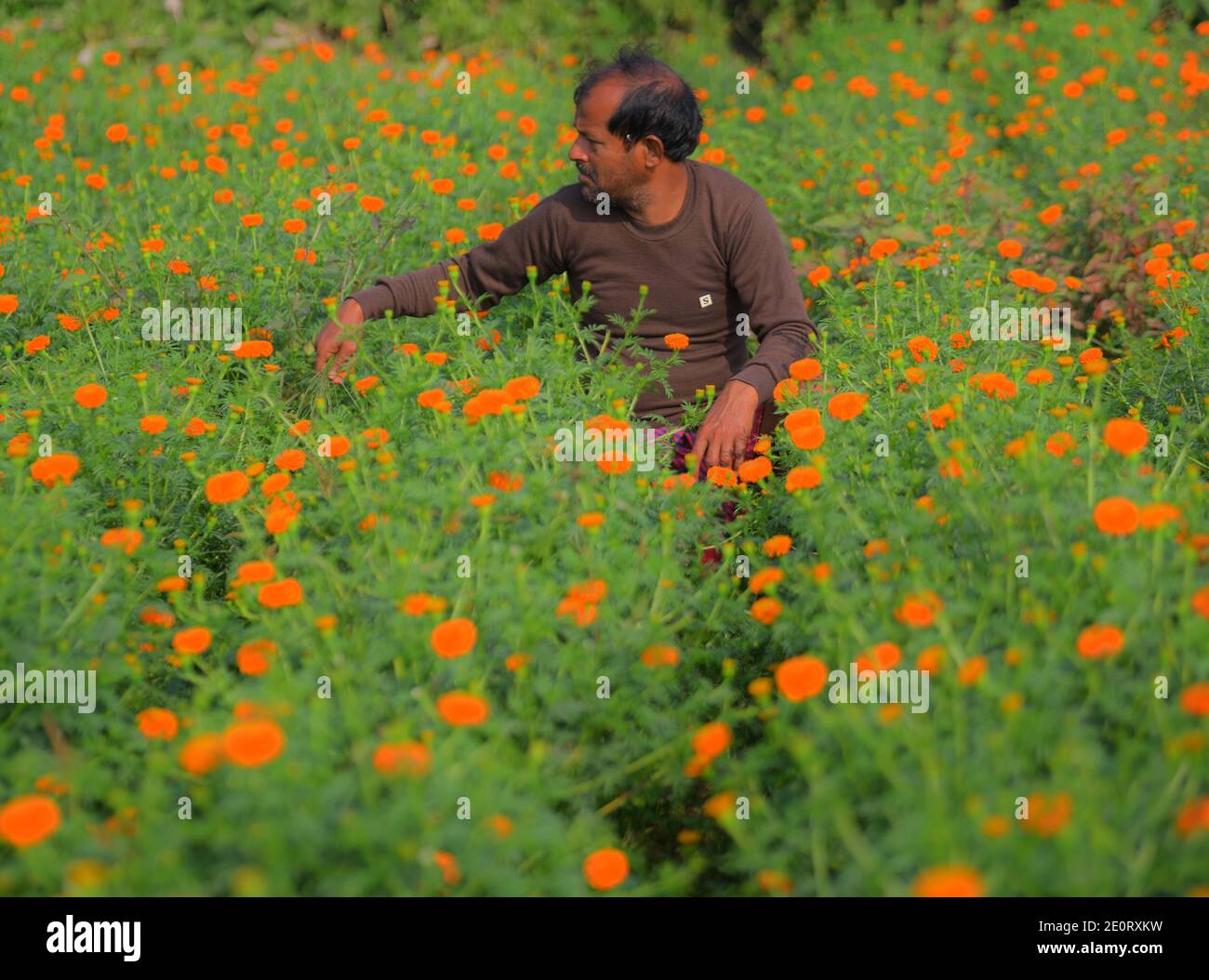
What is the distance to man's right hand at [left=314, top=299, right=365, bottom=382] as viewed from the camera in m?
3.38

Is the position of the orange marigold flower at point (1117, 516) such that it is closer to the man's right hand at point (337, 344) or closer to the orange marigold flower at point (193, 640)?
the orange marigold flower at point (193, 640)

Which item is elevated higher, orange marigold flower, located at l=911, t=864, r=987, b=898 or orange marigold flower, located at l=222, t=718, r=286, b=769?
orange marigold flower, located at l=222, t=718, r=286, b=769

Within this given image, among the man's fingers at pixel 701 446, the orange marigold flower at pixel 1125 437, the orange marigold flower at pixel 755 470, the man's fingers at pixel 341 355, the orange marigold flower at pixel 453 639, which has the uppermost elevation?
the man's fingers at pixel 341 355

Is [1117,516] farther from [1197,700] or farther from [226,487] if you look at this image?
[226,487]

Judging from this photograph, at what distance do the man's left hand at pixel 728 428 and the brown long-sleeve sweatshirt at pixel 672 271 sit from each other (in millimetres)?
339

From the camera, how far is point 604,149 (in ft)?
11.5

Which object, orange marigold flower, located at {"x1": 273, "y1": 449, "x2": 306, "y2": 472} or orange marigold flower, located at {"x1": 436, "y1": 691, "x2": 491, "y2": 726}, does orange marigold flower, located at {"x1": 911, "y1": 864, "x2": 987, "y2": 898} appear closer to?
orange marigold flower, located at {"x1": 436, "y1": 691, "x2": 491, "y2": 726}

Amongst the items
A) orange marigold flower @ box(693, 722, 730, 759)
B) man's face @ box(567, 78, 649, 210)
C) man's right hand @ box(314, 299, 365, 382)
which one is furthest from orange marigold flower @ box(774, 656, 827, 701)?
man's face @ box(567, 78, 649, 210)

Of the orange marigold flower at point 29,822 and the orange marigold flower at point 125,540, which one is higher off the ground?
the orange marigold flower at point 125,540

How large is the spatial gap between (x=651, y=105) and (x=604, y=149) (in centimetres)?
18

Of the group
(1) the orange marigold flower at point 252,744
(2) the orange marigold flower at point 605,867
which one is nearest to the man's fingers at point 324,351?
(1) the orange marigold flower at point 252,744

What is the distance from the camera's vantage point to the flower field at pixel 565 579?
1771 mm

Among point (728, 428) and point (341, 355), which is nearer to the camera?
point (728, 428)

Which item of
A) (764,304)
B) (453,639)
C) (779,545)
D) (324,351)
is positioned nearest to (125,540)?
(453,639)
